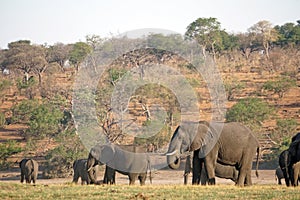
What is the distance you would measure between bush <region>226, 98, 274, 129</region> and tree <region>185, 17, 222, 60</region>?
24283mm

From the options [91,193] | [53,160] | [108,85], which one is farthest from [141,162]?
[108,85]

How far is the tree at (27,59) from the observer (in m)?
58.7

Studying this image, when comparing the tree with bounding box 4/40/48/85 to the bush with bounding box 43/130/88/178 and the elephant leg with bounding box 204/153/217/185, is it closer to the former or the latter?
→ the bush with bounding box 43/130/88/178

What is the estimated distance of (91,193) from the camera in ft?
45.4

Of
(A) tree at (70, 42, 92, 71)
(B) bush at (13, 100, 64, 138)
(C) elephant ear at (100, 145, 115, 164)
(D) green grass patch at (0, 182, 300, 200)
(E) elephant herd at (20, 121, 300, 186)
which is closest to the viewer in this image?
(D) green grass patch at (0, 182, 300, 200)

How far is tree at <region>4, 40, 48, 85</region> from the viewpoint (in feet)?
193

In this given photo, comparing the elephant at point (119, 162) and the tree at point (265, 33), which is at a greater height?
the tree at point (265, 33)

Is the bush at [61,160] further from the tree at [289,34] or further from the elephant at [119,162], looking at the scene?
the tree at [289,34]

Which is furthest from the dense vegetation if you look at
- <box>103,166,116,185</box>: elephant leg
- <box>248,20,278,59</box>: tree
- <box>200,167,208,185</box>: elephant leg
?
<box>200,167,208,185</box>: elephant leg

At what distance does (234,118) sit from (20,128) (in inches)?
544

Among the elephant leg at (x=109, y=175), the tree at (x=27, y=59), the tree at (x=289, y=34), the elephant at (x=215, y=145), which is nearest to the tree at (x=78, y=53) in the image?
the tree at (x=27, y=59)

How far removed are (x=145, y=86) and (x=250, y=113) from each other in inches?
391

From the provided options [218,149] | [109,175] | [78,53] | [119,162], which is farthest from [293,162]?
[78,53]

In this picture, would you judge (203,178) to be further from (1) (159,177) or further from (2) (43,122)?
(2) (43,122)
